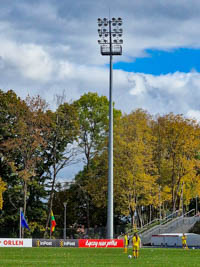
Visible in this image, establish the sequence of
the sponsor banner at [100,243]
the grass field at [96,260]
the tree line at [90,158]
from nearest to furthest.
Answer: the grass field at [96,260], the sponsor banner at [100,243], the tree line at [90,158]

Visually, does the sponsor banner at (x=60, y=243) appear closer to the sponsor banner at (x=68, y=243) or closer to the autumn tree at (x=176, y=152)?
the sponsor banner at (x=68, y=243)

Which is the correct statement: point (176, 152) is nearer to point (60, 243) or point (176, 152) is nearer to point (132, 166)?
point (132, 166)

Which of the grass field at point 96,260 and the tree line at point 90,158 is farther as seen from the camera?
the tree line at point 90,158

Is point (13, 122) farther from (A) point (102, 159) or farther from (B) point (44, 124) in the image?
(A) point (102, 159)

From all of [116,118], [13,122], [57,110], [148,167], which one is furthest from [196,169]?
[13,122]

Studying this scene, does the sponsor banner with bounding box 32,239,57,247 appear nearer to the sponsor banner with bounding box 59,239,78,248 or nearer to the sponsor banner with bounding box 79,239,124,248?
the sponsor banner with bounding box 59,239,78,248

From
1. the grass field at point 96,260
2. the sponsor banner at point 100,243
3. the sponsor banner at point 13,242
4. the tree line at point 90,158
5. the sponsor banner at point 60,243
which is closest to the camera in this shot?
the grass field at point 96,260

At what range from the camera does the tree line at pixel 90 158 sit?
7388cm

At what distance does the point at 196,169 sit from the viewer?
80.2 metres

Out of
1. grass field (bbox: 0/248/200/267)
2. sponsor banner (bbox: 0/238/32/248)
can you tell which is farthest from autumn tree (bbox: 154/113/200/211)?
grass field (bbox: 0/248/200/267)

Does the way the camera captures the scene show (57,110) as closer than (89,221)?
Yes

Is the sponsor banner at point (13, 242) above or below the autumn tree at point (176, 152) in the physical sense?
below

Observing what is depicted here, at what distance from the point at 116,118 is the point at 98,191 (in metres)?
11.5

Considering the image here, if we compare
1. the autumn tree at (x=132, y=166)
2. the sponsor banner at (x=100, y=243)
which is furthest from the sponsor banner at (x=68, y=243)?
the autumn tree at (x=132, y=166)
